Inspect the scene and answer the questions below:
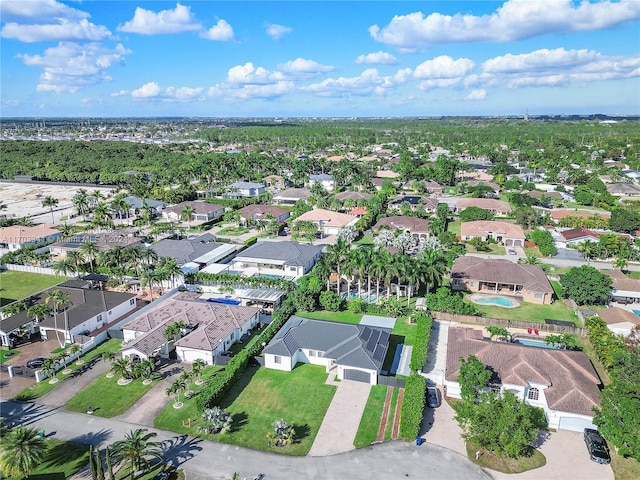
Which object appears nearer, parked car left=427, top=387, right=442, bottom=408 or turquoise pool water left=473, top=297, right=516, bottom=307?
parked car left=427, top=387, right=442, bottom=408

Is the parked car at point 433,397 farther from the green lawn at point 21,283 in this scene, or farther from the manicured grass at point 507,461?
the green lawn at point 21,283

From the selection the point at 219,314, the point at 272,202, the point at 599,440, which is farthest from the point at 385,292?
the point at 272,202

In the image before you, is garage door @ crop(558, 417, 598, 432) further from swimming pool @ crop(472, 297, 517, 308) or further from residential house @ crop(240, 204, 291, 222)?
residential house @ crop(240, 204, 291, 222)

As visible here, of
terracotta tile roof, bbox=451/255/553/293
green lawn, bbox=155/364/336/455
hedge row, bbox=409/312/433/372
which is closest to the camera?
green lawn, bbox=155/364/336/455

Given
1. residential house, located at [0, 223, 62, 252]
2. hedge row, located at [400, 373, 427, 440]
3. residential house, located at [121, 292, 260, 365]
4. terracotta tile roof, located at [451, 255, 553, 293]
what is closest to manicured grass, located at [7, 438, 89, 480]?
residential house, located at [121, 292, 260, 365]

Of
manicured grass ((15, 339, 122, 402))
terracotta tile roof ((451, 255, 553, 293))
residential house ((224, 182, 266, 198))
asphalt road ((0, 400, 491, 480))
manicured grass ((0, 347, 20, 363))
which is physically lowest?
asphalt road ((0, 400, 491, 480))

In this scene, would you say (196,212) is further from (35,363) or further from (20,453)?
(20,453)

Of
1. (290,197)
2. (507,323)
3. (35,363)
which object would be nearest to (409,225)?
(290,197)
